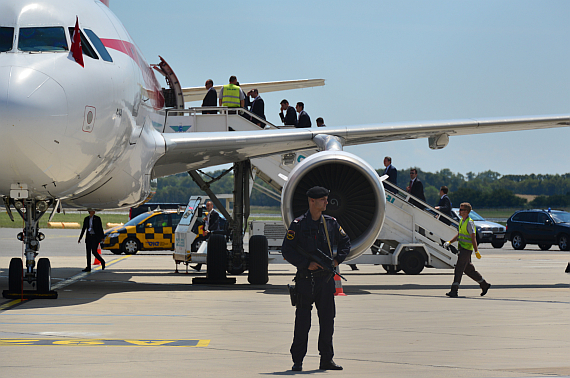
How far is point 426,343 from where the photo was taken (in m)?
6.57

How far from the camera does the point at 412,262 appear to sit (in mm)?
15945

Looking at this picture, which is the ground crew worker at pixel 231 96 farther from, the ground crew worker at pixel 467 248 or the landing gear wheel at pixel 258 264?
the ground crew worker at pixel 467 248

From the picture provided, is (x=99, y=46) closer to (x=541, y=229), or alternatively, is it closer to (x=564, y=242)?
(x=564, y=242)

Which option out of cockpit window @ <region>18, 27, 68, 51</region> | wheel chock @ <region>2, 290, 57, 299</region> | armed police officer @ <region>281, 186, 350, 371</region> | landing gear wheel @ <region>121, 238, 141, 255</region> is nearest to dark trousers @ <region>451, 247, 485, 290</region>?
armed police officer @ <region>281, 186, 350, 371</region>

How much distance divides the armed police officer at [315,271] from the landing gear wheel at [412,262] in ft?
33.8

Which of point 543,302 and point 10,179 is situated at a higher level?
point 10,179

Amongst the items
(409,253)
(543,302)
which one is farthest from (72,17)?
(409,253)

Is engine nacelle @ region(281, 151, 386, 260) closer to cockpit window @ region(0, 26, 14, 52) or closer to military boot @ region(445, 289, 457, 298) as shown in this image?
military boot @ region(445, 289, 457, 298)

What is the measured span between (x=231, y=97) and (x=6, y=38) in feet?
26.3

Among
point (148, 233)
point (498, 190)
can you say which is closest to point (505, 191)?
point (498, 190)

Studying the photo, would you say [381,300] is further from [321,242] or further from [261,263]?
[321,242]

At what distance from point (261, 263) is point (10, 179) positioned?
602 centimetres

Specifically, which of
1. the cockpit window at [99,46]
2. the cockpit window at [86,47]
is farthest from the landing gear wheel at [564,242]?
the cockpit window at [86,47]

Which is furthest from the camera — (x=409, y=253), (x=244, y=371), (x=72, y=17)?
(x=409, y=253)
